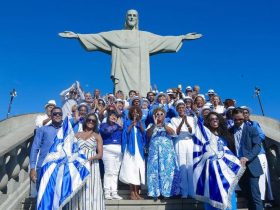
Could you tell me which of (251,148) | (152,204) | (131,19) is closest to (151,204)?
(152,204)

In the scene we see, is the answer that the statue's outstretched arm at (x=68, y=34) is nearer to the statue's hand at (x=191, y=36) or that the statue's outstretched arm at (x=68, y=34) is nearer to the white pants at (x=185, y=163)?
the statue's hand at (x=191, y=36)

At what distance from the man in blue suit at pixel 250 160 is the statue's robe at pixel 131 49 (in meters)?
8.32

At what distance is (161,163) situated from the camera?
256 inches

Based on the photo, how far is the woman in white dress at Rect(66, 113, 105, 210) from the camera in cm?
533

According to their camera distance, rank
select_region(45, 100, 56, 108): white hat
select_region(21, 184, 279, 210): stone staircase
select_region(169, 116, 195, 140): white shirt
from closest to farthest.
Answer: select_region(21, 184, 279, 210): stone staircase < select_region(169, 116, 195, 140): white shirt < select_region(45, 100, 56, 108): white hat

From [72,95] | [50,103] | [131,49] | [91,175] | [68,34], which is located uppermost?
[68,34]

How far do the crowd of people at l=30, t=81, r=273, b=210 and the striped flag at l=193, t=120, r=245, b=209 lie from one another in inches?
6.4

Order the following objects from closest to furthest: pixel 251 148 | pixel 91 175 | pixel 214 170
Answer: pixel 214 170 → pixel 91 175 → pixel 251 148

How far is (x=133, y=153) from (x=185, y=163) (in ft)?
3.28

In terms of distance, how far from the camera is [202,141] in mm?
5699

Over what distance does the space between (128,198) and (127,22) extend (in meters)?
9.67

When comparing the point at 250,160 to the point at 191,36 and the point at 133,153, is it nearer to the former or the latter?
the point at 133,153

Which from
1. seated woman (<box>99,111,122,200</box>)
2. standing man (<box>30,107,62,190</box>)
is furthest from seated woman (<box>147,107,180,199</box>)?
standing man (<box>30,107,62,190</box>)

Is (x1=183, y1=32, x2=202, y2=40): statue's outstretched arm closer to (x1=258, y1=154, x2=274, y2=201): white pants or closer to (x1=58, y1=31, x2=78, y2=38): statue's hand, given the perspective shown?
(x1=58, y1=31, x2=78, y2=38): statue's hand
